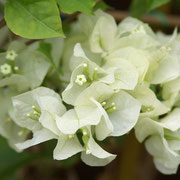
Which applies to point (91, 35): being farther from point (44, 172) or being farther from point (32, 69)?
point (44, 172)

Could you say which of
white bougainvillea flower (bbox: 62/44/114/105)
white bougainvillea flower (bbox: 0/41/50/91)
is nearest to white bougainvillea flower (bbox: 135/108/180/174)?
white bougainvillea flower (bbox: 62/44/114/105)

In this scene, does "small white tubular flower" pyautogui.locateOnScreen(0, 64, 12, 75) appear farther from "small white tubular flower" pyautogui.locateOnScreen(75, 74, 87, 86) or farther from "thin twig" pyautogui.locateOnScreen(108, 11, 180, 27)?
"thin twig" pyautogui.locateOnScreen(108, 11, 180, 27)

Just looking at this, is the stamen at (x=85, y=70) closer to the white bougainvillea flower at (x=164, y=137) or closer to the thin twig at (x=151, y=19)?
the white bougainvillea flower at (x=164, y=137)

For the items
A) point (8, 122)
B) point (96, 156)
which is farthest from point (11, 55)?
point (96, 156)

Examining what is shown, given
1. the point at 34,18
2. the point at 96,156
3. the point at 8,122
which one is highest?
the point at 34,18

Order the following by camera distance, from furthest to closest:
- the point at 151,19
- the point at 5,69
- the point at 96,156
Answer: the point at 151,19, the point at 5,69, the point at 96,156

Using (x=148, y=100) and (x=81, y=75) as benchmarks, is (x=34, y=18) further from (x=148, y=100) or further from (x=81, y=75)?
(x=148, y=100)

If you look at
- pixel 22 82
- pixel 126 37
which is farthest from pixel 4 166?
pixel 126 37
